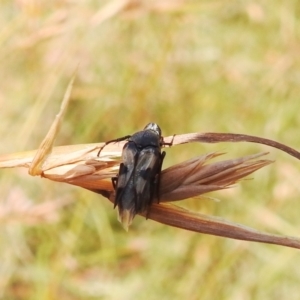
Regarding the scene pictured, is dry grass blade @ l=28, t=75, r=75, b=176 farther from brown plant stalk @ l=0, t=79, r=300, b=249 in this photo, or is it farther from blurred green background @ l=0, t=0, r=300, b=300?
blurred green background @ l=0, t=0, r=300, b=300

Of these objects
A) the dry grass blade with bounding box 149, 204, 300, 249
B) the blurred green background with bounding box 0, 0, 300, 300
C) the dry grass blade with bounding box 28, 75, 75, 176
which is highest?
the blurred green background with bounding box 0, 0, 300, 300

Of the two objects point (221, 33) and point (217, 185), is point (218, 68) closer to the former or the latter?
point (221, 33)

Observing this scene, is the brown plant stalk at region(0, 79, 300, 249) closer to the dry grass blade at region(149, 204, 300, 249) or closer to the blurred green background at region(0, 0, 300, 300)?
the dry grass blade at region(149, 204, 300, 249)

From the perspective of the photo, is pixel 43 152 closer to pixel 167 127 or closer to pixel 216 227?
pixel 216 227

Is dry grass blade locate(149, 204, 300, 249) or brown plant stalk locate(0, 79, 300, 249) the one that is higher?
brown plant stalk locate(0, 79, 300, 249)

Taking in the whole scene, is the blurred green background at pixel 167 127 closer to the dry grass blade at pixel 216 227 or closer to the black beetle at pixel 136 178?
the black beetle at pixel 136 178

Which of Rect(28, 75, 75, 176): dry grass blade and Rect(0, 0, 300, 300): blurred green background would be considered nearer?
Rect(28, 75, 75, 176): dry grass blade

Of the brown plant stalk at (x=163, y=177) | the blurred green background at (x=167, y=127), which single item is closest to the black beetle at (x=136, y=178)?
the brown plant stalk at (x=163, y=177)

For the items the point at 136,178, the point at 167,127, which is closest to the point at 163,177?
the point at 136,178

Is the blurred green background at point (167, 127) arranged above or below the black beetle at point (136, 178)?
above

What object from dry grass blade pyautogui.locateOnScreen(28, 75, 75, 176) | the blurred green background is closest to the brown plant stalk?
dry grass blade pyautogui.locateOnScreen(28, 75, 75, 176)
